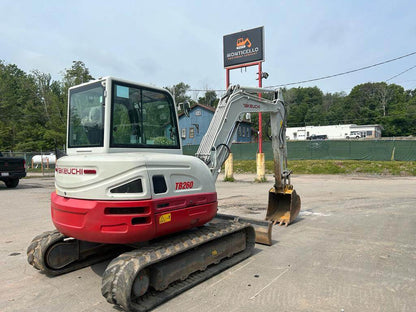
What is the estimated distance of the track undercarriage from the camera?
347 centimetres

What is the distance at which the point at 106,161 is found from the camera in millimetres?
3711

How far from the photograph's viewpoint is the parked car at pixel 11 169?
15635 millimetres

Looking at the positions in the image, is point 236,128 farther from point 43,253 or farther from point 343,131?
point 343,131

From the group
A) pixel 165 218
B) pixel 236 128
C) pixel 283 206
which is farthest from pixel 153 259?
pixel 283 206

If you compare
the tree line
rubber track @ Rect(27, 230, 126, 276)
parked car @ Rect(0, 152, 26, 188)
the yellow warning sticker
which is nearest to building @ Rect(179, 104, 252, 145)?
the tree line

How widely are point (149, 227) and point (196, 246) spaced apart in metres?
0.86

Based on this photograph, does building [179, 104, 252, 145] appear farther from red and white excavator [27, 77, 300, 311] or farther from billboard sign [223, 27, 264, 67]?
red and white excavator [27, 77, 300, 311]

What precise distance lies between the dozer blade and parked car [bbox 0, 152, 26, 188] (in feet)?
45.6

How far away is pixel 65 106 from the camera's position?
3378cm

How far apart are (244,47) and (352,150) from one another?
1386 cm

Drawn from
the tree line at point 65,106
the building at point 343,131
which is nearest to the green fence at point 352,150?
the tree line at point 65,106

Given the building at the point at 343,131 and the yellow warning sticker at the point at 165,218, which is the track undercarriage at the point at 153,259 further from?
the building at the point at 343,131

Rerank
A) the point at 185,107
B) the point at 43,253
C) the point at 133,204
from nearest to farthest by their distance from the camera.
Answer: the point at 133,204, the point at 43,253, the point at 185,107

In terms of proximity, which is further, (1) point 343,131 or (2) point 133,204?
(1) point 343,131
